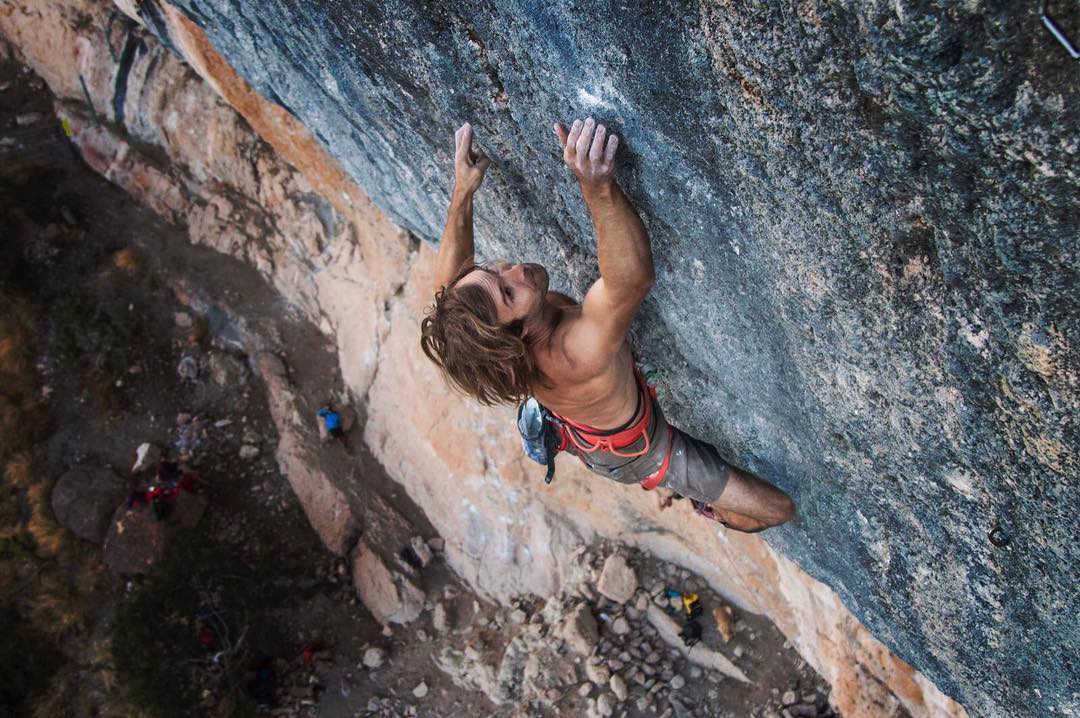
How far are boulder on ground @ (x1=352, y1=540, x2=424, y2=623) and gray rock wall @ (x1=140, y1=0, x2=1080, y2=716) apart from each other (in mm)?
4115

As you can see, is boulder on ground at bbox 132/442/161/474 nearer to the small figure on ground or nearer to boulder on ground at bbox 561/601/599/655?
the small figure on ground

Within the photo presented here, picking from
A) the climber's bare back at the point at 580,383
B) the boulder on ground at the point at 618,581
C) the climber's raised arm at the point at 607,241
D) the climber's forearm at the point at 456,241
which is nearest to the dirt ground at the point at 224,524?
the boulder on ground at the point at 618,581

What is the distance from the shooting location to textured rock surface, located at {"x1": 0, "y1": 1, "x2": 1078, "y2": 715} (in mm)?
1678

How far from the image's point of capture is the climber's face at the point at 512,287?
9.38 ft

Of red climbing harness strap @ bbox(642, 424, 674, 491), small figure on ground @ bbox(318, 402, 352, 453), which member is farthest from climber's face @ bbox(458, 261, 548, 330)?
small figure on ground @ bbox(318, 402, 352, 453)

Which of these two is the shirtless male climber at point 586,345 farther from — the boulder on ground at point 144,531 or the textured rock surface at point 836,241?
the boulder on ground at point 144,531

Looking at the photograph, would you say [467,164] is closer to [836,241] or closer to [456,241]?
[456,241]

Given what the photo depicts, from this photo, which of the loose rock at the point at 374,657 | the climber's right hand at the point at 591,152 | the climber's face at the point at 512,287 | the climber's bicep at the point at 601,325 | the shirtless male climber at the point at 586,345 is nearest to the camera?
the climber's right hand at the point at 591,152

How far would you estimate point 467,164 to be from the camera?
129 inches

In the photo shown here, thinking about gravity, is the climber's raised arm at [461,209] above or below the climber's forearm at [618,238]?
below

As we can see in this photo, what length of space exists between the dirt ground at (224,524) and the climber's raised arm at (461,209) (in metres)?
3.54

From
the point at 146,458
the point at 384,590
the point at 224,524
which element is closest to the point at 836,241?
the point at 384,590

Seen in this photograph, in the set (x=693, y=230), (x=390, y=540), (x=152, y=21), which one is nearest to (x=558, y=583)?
(x=390, y=540)

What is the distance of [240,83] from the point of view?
623 centimetres
